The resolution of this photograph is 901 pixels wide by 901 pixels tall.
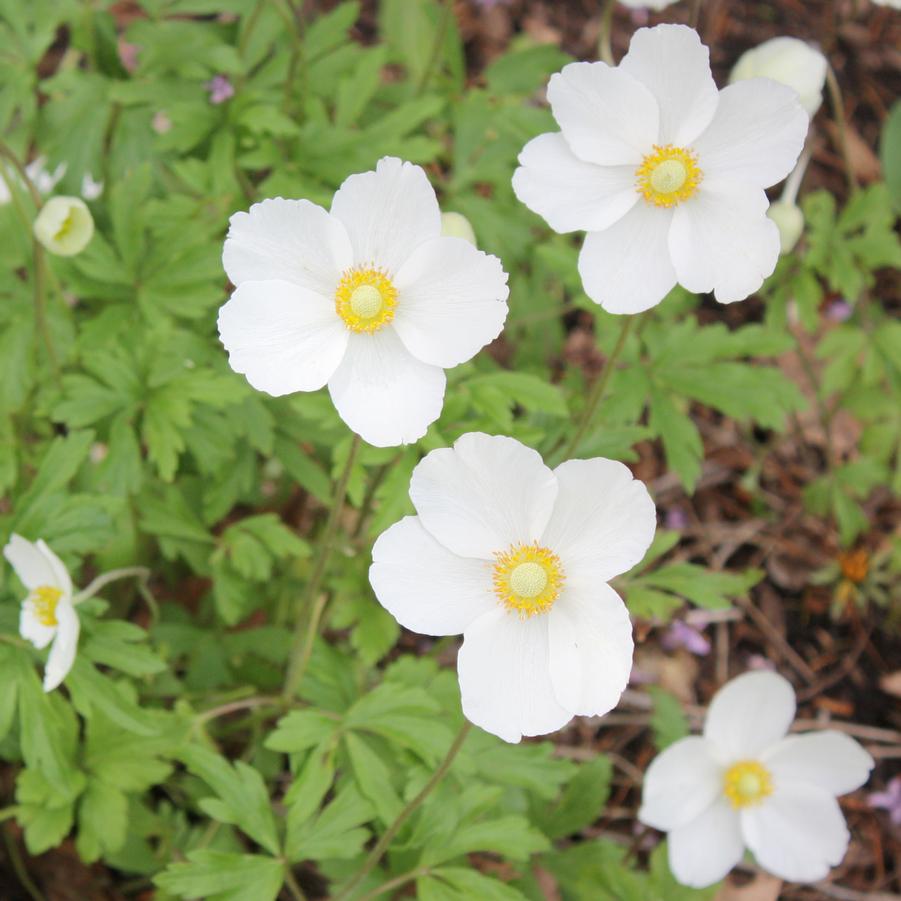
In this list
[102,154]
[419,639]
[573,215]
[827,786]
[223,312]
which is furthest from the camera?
[419,639]

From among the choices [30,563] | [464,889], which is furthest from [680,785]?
[30,563]

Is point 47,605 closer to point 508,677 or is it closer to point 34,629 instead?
point 34,629

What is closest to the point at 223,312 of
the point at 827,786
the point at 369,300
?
the point at 369,300

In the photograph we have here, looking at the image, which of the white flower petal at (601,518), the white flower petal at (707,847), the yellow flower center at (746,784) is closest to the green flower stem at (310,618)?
the white flower petal at (601,518)

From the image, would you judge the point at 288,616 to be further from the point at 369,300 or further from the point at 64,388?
the point at 369,300

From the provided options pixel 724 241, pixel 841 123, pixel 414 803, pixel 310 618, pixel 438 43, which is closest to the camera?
pixel 724 241

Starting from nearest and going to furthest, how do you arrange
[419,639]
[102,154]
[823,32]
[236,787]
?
[236,787] < [102,154] < [419,639] < [823,32]

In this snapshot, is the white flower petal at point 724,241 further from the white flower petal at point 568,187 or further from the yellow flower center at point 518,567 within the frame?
the yellow flower center at point 518,567
